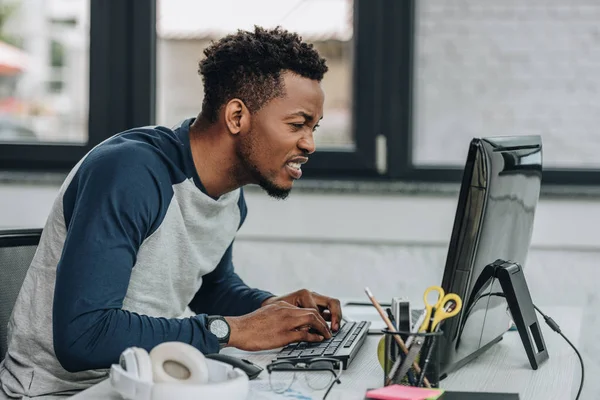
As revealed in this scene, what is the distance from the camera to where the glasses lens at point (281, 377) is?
1224mm

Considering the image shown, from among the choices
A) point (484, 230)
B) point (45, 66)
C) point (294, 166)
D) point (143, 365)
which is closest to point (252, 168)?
point (294, 166)

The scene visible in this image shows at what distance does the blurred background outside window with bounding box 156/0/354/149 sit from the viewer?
281 centimetres

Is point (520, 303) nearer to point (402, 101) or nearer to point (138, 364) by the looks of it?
point (138, 364)

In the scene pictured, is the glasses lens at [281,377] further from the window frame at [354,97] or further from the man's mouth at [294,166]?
the window frame at [354,97]

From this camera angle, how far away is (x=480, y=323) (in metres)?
1.38

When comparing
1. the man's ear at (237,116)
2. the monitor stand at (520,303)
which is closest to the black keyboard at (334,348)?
the monitor stand at (520,303)

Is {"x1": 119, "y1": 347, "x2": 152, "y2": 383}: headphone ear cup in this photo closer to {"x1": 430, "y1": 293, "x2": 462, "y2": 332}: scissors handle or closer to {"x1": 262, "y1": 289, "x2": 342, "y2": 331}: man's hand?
{"x1": 430, "y1": 293, "x2": 462, "y2": 332}: scissors handle

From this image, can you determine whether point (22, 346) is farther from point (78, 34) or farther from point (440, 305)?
point (78, 34)

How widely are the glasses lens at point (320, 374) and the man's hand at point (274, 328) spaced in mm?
110

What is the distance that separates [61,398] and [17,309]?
0.80ft

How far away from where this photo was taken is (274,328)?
1.44 metres

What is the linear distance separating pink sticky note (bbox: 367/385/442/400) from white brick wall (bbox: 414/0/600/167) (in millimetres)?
1650

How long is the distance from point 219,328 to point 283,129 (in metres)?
0.40

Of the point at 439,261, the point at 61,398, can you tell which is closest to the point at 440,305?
the point at 61,398
